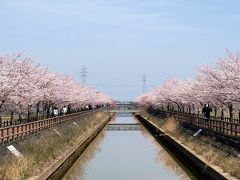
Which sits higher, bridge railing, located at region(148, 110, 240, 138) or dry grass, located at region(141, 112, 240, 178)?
bridge railing, located at region(148, 110, 240, 138)

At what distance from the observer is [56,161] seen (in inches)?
920

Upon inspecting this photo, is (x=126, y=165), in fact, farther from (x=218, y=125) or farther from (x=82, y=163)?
(x=218, y=125)

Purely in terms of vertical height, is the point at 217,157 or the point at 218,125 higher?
the point at 218,125

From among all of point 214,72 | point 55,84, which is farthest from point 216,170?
point 55,84

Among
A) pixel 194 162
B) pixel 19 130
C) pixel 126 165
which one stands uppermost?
pixel 19 130

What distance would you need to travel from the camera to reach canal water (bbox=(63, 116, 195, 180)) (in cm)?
2541

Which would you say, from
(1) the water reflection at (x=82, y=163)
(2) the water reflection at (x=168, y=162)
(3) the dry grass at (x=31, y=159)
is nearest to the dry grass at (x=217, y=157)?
(2) the water reflection at (x=168, y=162)

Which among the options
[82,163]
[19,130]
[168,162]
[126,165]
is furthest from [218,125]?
[19,130]

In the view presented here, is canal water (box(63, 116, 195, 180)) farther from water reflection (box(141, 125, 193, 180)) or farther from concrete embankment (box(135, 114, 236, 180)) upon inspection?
concrete embankment (box(135, 114, 236, 180))

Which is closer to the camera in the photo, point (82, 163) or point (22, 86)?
point (82, 163)

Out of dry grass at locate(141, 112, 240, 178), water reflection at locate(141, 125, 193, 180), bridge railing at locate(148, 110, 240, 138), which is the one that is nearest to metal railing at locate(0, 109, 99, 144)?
water reflection at locate(141, 125, 193, 180)

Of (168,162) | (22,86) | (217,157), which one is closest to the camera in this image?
(217,157)

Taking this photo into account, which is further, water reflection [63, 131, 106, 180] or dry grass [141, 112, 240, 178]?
water reflection [63, 131, 106, 180]

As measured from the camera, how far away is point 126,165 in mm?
30297
